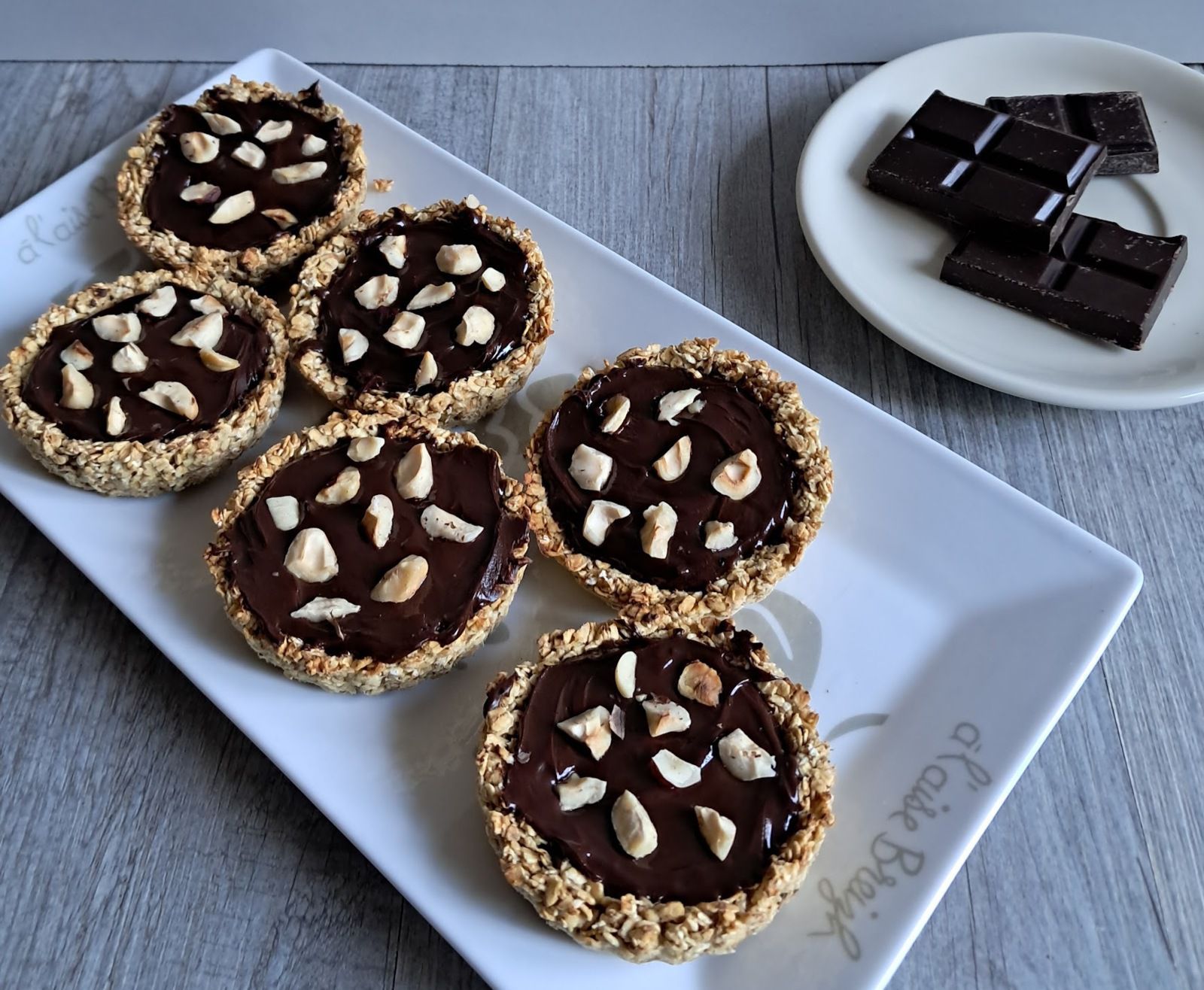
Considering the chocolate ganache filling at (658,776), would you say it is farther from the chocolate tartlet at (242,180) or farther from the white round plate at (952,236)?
the chocolate tartlet at (242,180)

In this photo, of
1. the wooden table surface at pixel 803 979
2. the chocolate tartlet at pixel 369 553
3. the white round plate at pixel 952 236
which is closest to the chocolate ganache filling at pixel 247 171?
the chocolate tartlet at pixel 369 553

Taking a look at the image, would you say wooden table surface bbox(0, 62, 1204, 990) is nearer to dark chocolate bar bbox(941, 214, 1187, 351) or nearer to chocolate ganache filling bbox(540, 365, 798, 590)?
dark chocolate bar bbox(941, 214, 1187, 351)

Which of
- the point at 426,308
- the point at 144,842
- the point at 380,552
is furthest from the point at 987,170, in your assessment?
the point at 144,842

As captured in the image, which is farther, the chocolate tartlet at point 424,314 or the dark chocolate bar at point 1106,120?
the dark chocolate bar at point 1106,120

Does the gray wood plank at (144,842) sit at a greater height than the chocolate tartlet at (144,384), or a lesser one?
lesser

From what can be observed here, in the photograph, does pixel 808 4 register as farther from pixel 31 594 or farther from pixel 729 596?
pixel 31 594

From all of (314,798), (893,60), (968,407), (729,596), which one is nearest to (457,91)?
(893,60)
